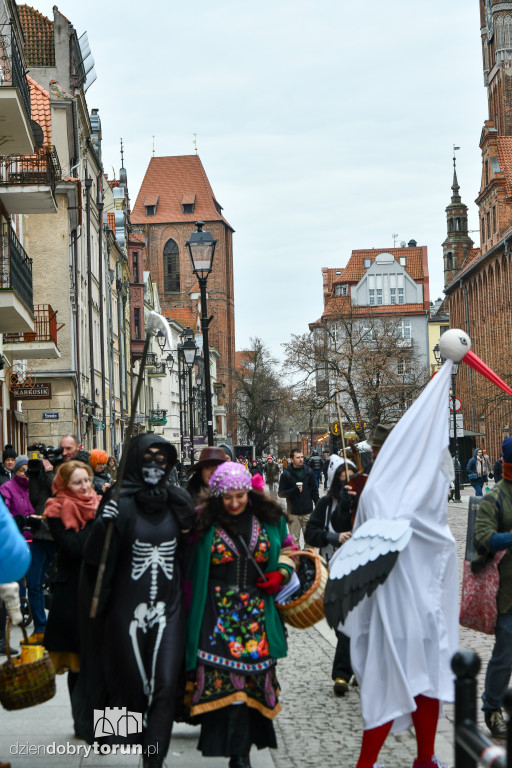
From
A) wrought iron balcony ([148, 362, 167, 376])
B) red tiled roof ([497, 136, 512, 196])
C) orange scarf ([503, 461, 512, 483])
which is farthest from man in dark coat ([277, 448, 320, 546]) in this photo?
wrought iron balcony ([148, 362, 167, 376])

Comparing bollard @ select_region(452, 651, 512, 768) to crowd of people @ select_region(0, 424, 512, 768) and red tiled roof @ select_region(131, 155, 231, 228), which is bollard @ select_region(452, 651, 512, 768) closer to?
crowd of people @ select_region(0, 424, 512, 768)

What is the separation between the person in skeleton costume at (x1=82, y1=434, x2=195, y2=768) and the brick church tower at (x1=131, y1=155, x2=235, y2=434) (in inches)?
4507

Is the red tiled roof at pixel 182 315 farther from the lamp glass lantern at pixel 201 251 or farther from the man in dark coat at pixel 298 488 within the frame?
the lamp glass lantern at pixel 201 251

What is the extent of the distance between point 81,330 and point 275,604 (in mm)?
36418

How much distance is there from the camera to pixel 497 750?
3020 millimetres

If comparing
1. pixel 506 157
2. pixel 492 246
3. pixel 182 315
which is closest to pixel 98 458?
pixel 492 246

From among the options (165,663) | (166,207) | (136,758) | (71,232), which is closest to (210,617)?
(165,663)

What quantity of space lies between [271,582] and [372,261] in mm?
112160

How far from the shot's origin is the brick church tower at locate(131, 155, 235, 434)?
4956 inches

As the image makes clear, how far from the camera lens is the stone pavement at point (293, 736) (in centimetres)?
680

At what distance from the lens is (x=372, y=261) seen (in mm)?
117062

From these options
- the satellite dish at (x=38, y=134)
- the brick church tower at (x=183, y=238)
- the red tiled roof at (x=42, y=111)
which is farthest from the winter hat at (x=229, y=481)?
the brick church tower at (x=183, y=238)

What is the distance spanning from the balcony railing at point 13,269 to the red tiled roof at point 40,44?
66.0ft

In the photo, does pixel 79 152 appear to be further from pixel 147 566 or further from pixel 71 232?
pixel 147 566
